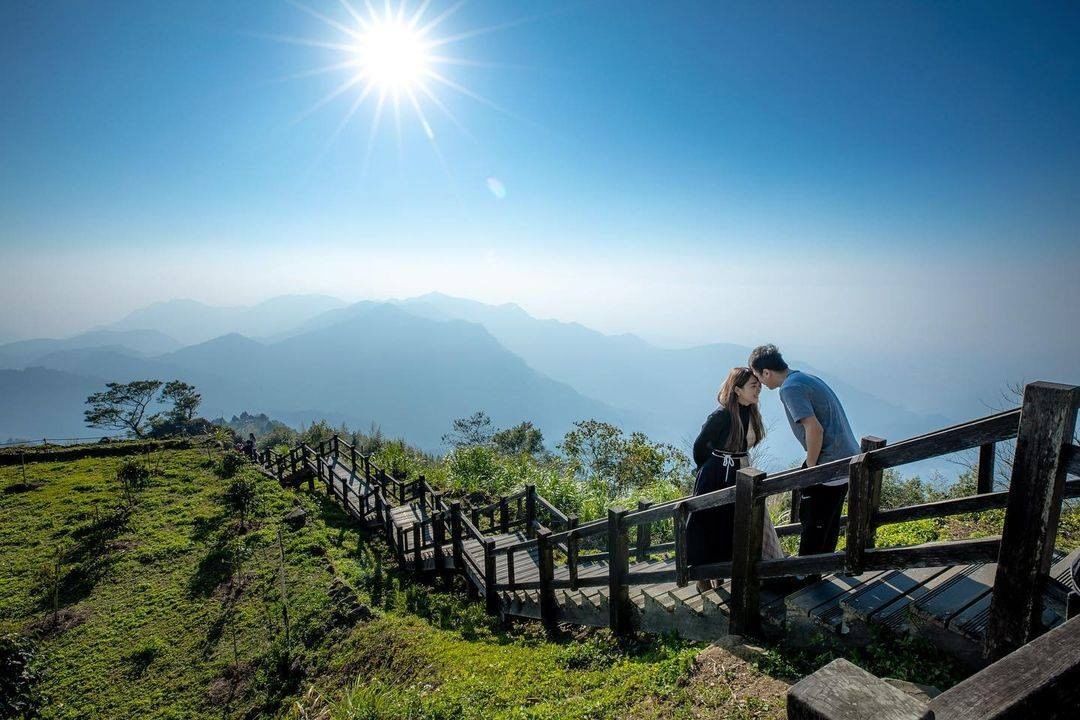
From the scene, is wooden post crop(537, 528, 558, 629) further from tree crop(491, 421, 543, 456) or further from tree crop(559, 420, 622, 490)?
tree crop(491, 421, 543, 456)

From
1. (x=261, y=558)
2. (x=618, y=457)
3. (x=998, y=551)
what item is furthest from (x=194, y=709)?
(x=618, y=457)

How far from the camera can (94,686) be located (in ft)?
25.5

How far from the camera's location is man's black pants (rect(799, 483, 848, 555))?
3869 mm

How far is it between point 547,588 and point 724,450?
327 centimetres

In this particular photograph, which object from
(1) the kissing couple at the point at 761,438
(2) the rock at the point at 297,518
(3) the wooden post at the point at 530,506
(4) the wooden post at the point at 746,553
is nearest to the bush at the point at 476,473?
(2) the rock at the point at 297,518

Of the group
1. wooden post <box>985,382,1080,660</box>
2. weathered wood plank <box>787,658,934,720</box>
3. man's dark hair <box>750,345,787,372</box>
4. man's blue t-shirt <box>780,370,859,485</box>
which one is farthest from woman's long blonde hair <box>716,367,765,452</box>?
weathered wood plank <box>787,658,934,720</box>

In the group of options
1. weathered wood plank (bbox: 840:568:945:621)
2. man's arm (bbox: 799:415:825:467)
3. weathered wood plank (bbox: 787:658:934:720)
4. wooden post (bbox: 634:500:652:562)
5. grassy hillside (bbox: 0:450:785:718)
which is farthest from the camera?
wooden post (bbox: 634:500:652:562)

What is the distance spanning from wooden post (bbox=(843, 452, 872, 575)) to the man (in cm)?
90

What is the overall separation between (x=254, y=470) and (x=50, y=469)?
885 cm

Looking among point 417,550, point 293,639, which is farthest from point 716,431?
point 293,639

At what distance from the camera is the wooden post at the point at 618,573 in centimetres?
474

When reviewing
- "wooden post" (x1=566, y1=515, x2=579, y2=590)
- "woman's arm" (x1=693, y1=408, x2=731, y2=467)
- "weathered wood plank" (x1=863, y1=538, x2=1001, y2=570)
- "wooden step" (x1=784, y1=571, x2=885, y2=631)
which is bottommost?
"wooden post" (x1=566, y1=515, x2=579, y2=590)

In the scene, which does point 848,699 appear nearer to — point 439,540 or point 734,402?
point 734,402

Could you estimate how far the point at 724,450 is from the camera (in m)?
4.28
